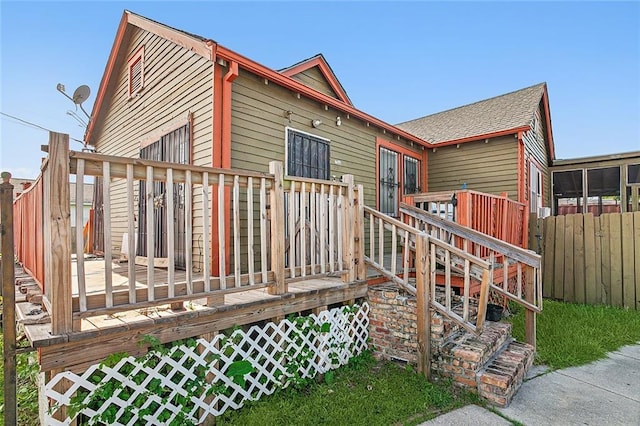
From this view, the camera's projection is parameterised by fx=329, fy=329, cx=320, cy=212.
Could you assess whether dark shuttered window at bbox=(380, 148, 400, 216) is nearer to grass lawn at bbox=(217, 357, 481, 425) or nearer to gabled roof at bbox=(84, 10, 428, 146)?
gabled roof at bbox=(84, 10, 428, 146)

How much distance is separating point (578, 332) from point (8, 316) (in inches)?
254

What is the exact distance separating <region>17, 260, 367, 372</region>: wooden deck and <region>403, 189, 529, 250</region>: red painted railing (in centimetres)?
232

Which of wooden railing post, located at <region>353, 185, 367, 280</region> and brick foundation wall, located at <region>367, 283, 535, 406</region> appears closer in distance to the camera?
brick foundation wall, located at <region>367, 283, 535, 406</region>

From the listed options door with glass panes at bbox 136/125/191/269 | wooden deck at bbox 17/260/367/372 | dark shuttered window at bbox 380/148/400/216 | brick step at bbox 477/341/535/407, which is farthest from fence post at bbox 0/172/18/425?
dark shuttered window at bbox 380/148/400/216

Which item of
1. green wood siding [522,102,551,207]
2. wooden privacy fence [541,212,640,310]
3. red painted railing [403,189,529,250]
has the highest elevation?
green wood siding [522,102,551,207]

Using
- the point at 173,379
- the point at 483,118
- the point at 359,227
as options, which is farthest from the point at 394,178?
the point at 173,379

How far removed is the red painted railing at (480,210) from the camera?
482cm

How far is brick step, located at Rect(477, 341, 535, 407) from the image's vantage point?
3.00 meters

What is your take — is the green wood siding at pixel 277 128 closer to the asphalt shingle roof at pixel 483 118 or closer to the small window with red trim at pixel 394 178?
the small window with red trim at pixel 394 178

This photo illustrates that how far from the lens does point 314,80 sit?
741 cm

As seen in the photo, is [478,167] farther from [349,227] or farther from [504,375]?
[504,375]

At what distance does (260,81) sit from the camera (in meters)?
4.88

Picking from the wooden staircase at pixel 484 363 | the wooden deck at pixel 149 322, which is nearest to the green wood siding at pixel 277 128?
the wooden deck at pixel 149 322

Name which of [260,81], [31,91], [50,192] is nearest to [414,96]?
[260,81]
